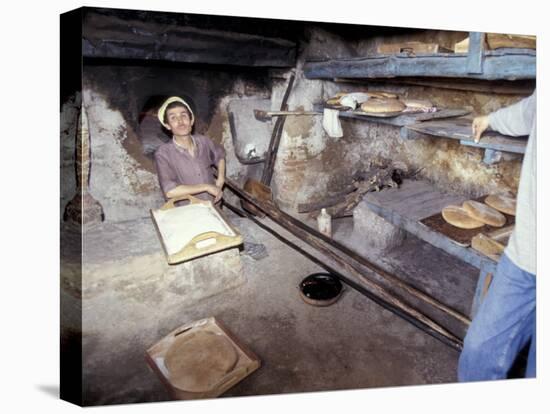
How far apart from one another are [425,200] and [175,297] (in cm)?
223

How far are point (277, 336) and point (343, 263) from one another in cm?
74

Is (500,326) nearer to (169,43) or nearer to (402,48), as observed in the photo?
(402,48)

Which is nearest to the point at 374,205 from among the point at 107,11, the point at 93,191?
the point at 93,191

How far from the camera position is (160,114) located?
9.53ft

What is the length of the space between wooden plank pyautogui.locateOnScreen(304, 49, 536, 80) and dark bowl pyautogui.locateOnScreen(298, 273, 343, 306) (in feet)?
5.46

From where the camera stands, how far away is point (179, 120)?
292 centimetres

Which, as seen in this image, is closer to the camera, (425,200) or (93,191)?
(93,191)

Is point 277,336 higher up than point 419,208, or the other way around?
point 419,208

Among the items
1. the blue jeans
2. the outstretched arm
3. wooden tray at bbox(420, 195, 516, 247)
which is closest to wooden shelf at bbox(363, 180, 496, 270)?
wooden tray at bbox(420, 195, 516, 247)

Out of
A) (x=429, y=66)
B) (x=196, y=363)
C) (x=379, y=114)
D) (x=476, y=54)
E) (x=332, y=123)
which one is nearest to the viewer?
(x=476, y=54)

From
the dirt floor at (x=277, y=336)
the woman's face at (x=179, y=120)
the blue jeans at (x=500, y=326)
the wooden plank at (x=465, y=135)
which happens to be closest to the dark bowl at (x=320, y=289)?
the dirt floor at (x=277, y=336)

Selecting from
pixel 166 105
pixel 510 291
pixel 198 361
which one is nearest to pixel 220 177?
pixel 166 105

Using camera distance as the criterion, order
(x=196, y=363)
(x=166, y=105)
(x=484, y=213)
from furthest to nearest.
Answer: (x=484, y=213) → (x=166, y=105) → (x=196, y=363)

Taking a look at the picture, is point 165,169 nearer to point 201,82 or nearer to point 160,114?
point 160,114
